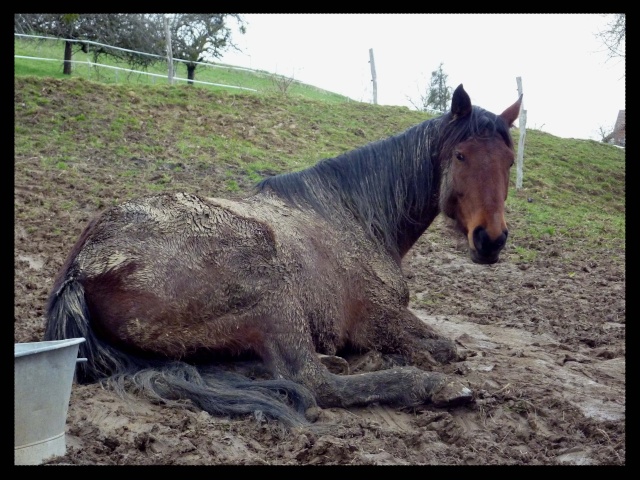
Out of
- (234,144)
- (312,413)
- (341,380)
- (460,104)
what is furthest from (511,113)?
(234,144)

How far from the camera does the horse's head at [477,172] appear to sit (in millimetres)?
5035

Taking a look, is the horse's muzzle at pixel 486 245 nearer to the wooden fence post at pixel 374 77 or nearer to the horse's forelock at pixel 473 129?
the horse's forelock at pixel 473 129

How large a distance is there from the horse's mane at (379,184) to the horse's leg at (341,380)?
1316 millimetres

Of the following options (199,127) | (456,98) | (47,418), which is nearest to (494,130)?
(456,98)

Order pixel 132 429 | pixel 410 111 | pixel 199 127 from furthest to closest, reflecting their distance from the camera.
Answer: pixel 410 111, pixel 199 127, pixel 132 429

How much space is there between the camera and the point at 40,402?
3182 millimetres

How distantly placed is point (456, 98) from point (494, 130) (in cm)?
43

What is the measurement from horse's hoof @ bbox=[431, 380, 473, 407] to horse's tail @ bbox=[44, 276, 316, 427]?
893 millimetres

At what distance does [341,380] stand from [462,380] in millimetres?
1120

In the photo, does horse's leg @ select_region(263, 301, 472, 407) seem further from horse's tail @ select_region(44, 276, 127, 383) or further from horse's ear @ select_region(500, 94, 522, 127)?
horse's ear @ select_region(500, 94, 522, 127)

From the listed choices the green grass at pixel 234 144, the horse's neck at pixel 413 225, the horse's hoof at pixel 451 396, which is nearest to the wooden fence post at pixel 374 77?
the green grass at pixel 234 144

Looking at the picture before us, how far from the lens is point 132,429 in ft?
12.2

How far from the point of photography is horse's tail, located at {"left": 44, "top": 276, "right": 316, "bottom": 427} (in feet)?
13.8

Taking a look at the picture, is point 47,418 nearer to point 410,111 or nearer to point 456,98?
point 456,98
